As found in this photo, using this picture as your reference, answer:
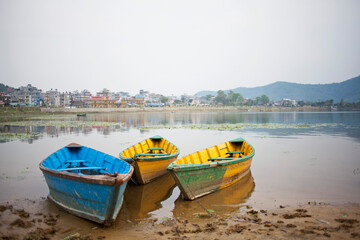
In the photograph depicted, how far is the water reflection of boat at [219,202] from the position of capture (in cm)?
786

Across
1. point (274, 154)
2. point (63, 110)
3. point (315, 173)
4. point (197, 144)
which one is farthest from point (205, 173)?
point (63, 110)

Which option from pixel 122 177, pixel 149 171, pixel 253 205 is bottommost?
pixel 253 205

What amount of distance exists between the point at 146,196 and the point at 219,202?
261 cm

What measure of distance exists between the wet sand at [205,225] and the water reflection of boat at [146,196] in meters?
0.75

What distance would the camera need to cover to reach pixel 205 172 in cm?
846

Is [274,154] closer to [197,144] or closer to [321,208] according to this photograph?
[197,144]

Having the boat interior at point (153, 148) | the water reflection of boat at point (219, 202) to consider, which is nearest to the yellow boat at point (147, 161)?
the boat interior at point (153, 148)

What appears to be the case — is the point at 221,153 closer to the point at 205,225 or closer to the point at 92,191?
the point at 205,225

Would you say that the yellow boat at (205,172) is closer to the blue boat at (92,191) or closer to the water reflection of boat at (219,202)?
the water reflection of boat at (219,202)

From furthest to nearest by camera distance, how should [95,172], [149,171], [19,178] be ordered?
[19,178] → [149,171] → [95,172]

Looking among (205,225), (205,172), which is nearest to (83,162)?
(205,172)

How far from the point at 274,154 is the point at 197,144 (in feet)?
20.9

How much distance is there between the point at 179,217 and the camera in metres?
7.38

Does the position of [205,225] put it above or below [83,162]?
below
